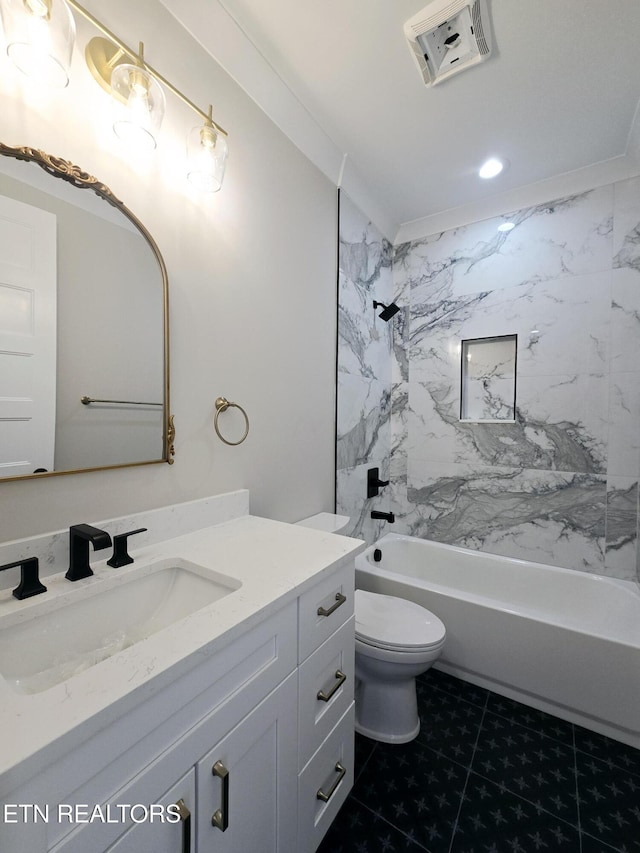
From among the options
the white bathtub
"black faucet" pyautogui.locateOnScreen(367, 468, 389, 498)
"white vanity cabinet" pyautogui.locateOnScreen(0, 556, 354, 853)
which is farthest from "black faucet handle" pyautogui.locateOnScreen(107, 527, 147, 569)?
"black faucet" pyautogui.locateOnScreen(367, 468, 389, 498)

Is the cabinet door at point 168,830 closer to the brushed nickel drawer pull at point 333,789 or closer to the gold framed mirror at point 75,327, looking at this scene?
the brushed nickel drawer pull at point 333,789

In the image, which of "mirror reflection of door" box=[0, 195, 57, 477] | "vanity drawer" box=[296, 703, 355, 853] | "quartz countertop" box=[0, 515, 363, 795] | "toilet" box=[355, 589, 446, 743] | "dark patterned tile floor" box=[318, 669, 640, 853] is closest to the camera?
"quartz countertop" box=[0, 515, 363, 795]

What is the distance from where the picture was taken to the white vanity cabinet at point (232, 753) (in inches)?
18.8

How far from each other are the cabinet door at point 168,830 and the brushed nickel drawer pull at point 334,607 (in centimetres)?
42

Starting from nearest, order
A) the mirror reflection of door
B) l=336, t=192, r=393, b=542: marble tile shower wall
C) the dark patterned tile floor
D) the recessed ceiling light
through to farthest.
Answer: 1. the mirror reflection of door
2. the dark patterned tile floor
3. the recessed ceiling light
4. l=336, t=192, r=393, b=542: marble tile shower wall

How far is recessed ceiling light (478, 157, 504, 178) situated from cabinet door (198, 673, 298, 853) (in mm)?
2565

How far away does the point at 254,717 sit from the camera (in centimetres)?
75

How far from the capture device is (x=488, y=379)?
2.40 m

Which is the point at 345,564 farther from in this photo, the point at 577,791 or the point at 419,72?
the point at 419,72

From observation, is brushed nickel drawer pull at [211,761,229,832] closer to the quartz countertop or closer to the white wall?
the quartz countertop

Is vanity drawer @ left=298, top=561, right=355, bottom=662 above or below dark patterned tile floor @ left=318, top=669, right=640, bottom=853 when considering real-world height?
above

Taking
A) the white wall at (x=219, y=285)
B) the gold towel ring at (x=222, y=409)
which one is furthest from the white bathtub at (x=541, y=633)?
the gold towel ring at (x=222, y=409)

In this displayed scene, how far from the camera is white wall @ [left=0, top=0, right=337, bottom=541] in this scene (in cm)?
94

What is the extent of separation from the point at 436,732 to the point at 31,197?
2.34 metres
